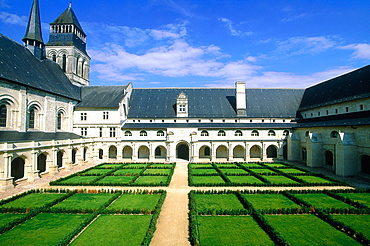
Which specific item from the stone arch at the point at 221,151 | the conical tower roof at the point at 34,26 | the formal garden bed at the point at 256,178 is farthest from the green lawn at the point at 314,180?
the conical tower roof at the point at 34,26

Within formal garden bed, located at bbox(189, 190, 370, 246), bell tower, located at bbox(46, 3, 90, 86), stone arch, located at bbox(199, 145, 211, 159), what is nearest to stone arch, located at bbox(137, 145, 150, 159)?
stone arch, located at bbox(199, 145, 211, 159)

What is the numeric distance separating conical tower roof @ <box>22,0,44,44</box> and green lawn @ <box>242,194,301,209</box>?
161 feet

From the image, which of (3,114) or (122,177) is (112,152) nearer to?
(122,177)

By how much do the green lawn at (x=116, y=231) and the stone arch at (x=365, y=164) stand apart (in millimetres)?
29970

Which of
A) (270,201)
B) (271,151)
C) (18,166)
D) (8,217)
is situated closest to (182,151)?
(271,151)

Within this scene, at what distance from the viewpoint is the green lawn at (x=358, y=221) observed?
1409 centimetres

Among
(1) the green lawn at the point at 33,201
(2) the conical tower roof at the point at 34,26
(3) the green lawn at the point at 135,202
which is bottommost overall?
(3) the green lawn at the point at 135,202

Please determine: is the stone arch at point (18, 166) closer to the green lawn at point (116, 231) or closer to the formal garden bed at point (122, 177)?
the formal garden bed at point (122, 177)

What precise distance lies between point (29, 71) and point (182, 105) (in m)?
28.4

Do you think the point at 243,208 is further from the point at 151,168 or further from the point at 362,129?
the point at 362,129

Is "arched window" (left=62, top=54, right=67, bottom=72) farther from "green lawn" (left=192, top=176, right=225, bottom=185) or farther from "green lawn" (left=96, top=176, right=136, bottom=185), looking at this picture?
"green lawn" (left=192, top=176, right=225, bottom=185)

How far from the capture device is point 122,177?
29.3 metres

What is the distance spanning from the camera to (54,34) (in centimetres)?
5091

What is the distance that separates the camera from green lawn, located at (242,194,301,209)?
18377 mm
